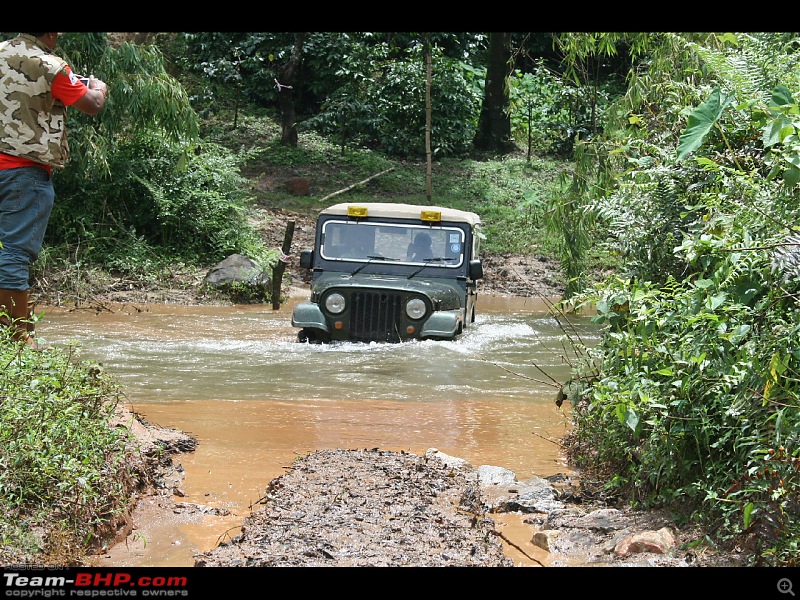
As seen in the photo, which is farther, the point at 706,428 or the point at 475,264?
the point at 475,264

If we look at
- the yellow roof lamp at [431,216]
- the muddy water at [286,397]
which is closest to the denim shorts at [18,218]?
the muddy water at [286,397]

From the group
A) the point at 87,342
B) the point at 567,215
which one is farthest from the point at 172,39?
the point at 567,215

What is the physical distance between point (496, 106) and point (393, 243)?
14016 millimetres

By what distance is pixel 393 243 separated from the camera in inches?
410

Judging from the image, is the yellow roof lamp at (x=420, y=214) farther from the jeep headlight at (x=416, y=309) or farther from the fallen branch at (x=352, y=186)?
the fallen branch at (x=352, y=186)

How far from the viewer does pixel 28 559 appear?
325 centimetres

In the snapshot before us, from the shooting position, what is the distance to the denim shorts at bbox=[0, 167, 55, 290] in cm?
497

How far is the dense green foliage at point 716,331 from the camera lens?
362 centimetres

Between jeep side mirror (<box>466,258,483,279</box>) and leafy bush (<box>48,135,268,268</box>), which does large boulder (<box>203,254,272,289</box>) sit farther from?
jeep side mirror (<box>466,258,483,279</box>)

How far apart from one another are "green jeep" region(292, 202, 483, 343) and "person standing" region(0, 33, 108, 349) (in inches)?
193

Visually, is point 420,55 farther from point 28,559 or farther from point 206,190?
point 28,559

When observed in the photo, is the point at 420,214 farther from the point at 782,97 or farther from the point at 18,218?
the point at 782,97

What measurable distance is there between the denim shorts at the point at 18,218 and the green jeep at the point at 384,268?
4.88 meters
